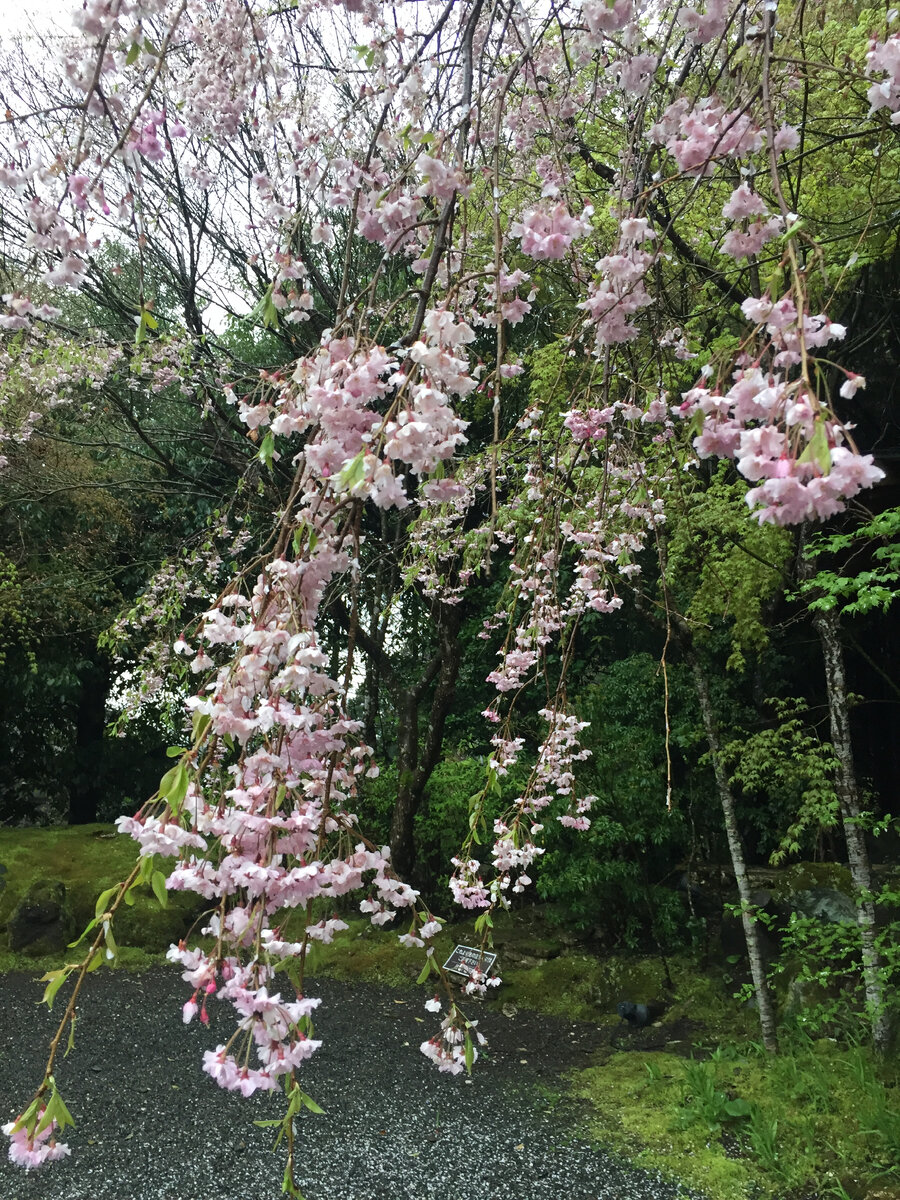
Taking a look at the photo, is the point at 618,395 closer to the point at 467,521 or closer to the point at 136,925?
the point at 467,521

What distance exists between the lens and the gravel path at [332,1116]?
258 centimetres

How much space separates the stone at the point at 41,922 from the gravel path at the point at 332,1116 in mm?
581

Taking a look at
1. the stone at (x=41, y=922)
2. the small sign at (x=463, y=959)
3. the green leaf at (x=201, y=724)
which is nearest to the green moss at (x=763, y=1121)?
the small sign at (x=463, y=959)

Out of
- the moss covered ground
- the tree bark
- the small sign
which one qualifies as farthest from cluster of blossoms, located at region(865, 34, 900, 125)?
the tree bark


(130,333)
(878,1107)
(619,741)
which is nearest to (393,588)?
(619,741)

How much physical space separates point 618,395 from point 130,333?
359 cm

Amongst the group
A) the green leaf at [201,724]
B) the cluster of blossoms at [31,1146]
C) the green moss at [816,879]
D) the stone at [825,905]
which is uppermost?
the green leaf at [201,724]

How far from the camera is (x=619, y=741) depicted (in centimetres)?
454

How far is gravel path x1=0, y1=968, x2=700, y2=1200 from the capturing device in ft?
8.46

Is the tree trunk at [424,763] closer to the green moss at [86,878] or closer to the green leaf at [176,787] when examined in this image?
the green moss at [86,878]

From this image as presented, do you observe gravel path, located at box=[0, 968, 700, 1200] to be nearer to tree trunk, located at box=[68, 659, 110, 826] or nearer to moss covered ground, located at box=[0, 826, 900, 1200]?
moss covered ground, located at box=[0, 826, 900, 1200]

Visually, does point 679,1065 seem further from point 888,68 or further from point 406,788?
point 888,68

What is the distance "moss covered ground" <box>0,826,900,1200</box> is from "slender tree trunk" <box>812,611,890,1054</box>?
213 mm

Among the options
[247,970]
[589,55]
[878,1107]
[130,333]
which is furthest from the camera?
[130,333]
